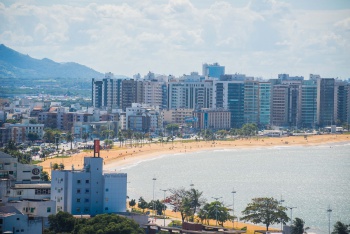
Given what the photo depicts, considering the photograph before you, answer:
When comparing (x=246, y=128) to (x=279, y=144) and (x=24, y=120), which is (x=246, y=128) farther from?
(x=24, y=120)

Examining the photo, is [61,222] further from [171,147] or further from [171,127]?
[171,127]

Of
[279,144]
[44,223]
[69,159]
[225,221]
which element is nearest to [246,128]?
[279,144]

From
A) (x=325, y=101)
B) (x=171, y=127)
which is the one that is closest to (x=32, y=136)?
(x=171, y=127)

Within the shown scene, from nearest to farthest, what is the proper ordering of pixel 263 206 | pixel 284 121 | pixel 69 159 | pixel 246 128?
pixel 263 206, pixel 69 159, pixel 246 128, pixel 284 121

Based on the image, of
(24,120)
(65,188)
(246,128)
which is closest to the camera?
(65,188)

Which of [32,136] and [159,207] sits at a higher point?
[32,136]

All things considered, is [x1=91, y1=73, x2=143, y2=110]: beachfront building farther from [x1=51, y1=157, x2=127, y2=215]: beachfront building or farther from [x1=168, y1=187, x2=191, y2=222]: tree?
[x1=51, y1=157, x2=127, y2=215]: beachfront building
